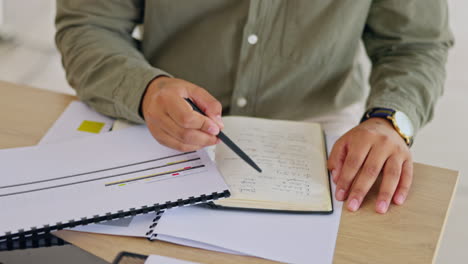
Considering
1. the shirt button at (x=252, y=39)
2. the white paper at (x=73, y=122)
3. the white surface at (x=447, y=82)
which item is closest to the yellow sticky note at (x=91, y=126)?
the white paper at (x=73, y=122)

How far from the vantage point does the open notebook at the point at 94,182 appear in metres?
0.68

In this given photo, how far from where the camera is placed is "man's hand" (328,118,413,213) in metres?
0.76

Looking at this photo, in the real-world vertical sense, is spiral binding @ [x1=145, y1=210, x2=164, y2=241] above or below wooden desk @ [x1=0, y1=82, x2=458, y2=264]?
above

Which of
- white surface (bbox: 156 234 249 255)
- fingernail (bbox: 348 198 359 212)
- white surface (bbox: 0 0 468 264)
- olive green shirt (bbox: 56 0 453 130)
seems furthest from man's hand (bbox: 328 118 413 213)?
white surface (bbox: 0 0 468 264)

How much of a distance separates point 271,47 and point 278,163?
32 centimetres

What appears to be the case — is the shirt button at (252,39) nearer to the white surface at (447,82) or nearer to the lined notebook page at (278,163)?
the lined notebook page at (278,163)

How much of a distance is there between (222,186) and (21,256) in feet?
0.97

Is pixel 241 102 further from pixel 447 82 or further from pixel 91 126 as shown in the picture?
pixel 447 82

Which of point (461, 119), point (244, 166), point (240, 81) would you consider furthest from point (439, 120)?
point (244, 166)

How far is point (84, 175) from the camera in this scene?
2.46 feet

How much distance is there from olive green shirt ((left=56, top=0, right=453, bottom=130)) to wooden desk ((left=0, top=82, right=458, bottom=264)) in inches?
6.0

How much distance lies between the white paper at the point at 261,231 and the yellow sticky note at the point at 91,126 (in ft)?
0.87

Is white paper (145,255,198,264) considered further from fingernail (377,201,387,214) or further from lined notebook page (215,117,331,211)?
fingernail (377,201,387,214)

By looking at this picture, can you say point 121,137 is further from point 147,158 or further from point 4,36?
point 4,36
